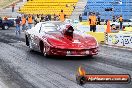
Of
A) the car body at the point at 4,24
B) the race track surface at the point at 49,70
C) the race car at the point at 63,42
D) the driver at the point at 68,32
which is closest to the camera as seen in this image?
the race track surface at the point at 49,70

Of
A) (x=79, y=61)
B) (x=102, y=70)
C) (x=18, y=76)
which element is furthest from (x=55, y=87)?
(x=79, y=61)

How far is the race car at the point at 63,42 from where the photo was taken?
40.0 feet

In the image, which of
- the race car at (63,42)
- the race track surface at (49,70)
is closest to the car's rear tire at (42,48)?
the race car at (63,42)

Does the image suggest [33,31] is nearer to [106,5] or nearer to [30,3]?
[106,5]

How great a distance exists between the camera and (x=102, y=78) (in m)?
3.52

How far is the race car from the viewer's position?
12.2m

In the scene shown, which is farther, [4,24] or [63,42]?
[4,24]

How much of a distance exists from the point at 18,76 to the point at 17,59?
11.9 ft

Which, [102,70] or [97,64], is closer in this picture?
[102,70]

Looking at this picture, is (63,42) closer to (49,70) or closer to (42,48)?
(42,48)

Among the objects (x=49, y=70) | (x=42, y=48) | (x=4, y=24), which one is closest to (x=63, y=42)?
(x=42, y=48)

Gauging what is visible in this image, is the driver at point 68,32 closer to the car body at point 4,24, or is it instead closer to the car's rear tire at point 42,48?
the car's rear tire at point 42,48

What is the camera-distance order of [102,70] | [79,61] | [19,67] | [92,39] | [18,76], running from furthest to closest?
[92,39] → [79,61] → [19,67] → [102,70] → [18,76]

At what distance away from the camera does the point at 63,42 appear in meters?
12.3
